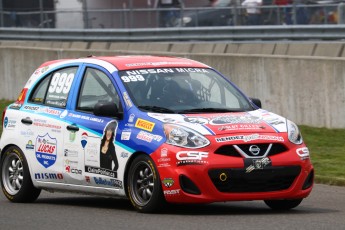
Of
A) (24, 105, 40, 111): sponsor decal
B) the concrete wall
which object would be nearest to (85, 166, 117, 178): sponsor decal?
(24, 105, 40, 111): sponsor decal

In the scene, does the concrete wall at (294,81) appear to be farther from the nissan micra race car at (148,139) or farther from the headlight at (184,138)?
the headlight at (184,138)

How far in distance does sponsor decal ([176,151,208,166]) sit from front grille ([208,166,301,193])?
14 centimetres

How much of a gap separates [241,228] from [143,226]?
2.87ft

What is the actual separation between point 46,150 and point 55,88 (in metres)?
0.73

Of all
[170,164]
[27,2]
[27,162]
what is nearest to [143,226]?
[170,164]

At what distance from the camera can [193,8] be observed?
950 inches

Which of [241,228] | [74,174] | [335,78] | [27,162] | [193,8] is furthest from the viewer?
[193,8]

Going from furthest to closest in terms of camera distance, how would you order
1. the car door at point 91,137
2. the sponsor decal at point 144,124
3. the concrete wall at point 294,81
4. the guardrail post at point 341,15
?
the guardrail post at point 341,15
the concrete wall at point 294,81
the car door at point 91,137
the sponsor decal at point 144,124

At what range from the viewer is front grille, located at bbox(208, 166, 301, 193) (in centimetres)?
1021

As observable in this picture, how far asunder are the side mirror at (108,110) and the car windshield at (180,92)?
0.21 m

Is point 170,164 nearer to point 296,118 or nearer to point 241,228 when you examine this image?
point 241,228

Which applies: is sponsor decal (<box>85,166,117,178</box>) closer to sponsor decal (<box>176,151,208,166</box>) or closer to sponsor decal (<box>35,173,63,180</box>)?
sponsor decal (<box>35,173,63,180</box>)

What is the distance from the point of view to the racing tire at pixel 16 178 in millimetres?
12312

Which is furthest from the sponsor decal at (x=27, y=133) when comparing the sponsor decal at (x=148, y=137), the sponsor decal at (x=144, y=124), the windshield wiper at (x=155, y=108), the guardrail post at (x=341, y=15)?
the guardrail post at (x=341, y=15)
